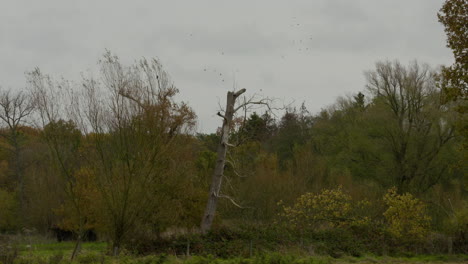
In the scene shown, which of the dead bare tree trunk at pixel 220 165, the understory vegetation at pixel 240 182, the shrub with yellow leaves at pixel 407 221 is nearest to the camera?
the understory vegetation at pixel 240 182

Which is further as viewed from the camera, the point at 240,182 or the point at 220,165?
the point at 240,182

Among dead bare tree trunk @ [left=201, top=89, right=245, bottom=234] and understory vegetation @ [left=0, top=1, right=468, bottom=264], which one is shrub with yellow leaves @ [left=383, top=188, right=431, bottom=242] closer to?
understory vegetation @ [left=0, top=1, right=468, bottom=264]

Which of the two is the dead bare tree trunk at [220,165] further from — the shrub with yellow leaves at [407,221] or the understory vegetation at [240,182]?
the shrub with yellow leaves at [407,221]

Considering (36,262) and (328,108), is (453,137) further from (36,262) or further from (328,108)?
(36,262)

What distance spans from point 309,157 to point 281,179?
327cm

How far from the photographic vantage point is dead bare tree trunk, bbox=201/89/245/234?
58.2 feet

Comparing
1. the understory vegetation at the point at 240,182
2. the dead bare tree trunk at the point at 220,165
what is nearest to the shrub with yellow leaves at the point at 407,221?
the understory vegetation at the point at 240,182

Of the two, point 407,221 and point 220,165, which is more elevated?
point 220,165

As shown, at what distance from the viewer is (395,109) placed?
2956cm

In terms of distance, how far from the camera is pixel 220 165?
18.7 metres

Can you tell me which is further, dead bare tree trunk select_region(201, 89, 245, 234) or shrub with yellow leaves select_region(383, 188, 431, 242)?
shrub with yellow leaves select_region(383, 188, 431, 242)

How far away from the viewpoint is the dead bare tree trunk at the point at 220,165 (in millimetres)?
17750

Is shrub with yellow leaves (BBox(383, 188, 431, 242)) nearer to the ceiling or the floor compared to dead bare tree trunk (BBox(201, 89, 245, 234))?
nearer to the floor

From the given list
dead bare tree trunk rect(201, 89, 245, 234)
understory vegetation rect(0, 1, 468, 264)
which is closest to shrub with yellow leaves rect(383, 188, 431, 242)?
understory vegetation rect(0, 1, 468, 264)
